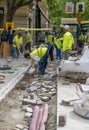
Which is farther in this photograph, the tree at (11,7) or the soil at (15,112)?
the tree at (11,7)

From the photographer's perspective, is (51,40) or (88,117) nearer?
(88,117)

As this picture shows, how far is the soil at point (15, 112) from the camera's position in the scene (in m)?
8.75

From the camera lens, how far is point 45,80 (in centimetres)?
1577

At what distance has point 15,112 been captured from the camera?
10.1m

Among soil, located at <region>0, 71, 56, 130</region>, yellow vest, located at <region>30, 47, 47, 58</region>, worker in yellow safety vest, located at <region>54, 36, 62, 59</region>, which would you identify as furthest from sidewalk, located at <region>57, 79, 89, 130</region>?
worker in yellow safety vest, located at <region>54, 36, 62, 59</region>

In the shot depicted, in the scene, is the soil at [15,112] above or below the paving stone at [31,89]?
above

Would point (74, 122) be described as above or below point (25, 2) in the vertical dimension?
below

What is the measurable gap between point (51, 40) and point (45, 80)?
36.1ft

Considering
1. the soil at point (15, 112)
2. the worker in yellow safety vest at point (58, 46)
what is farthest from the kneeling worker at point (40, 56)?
the worker in yellow safety vest at point (58, 46)

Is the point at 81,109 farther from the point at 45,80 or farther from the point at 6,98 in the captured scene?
the point at 45,80

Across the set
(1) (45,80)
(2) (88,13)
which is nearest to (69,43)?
(1) (45,80)

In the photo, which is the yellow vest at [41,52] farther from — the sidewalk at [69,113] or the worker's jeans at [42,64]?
the sidewalk at [69,113]

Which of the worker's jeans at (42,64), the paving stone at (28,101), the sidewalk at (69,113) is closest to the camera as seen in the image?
the sidewalk at (69,113)

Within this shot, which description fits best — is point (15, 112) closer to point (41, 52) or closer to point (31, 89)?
point (31, 89)
